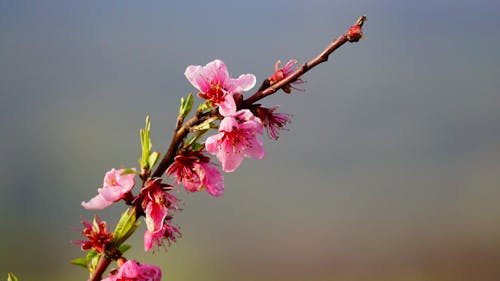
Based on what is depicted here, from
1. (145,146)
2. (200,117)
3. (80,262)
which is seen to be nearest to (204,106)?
(200,117)

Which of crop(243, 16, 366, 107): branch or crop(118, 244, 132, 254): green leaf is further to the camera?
crop(118, 244, 132, 254): green leaf

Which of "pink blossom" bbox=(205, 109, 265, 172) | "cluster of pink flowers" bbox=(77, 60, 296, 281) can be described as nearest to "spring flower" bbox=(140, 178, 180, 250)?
"cluster of pink flowers" bbox=(77, 60, 296, 281)

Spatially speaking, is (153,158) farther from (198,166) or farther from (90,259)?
(90,259)

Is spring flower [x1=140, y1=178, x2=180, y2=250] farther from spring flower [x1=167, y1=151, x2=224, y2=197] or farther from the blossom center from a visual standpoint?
the blossom center

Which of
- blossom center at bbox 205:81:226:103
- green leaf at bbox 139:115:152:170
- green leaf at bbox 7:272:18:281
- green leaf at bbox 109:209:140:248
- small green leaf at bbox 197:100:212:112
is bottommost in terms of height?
green leaf at bbox 7:272:18:281

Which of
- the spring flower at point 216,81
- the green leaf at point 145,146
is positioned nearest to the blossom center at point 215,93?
the spring flower at point 216,81

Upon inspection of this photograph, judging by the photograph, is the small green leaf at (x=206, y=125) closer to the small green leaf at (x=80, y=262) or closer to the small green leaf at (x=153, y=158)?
the small green leaf at (x=153, y=158)

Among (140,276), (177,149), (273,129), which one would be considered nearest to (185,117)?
(177,149)
